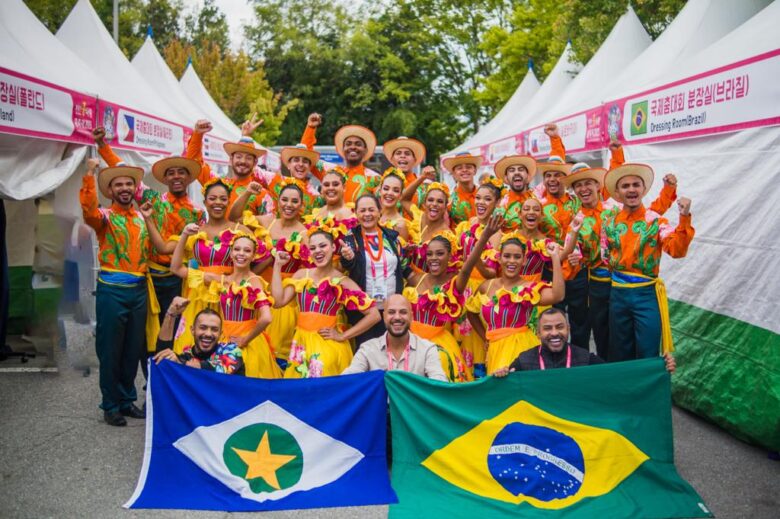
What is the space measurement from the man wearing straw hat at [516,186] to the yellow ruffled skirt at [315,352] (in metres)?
2.06

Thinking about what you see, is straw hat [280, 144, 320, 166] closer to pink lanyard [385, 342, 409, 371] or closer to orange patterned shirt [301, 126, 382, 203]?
orange patterned shirt [301, 126, 382, 203]

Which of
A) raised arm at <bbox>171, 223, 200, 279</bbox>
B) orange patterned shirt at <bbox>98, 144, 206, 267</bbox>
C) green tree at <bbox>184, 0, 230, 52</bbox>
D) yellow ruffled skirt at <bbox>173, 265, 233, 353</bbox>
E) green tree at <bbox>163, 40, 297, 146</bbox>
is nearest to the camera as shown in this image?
yellow ruffled skirt at <bbox>173, 265, 233, 353</bbox>

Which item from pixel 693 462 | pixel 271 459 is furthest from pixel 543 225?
pixel 271 459

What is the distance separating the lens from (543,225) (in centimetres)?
628

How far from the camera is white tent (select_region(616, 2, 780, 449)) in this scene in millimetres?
5023

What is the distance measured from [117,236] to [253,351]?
4.80 feet

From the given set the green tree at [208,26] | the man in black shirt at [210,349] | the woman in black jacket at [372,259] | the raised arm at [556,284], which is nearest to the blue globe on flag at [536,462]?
the raised arm at [556,284]

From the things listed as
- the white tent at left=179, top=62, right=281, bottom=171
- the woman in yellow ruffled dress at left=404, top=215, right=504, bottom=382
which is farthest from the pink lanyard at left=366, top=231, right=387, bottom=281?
the white tent at left=179, top=62, right=281, bottom=171

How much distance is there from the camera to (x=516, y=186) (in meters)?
6.52

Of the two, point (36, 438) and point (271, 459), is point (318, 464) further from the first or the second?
point (36, 438)

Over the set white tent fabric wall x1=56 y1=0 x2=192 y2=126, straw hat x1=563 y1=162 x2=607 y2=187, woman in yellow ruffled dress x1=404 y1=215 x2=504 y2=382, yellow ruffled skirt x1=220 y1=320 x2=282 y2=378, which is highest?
white tent fabric wall x1=56 y1=0 x2=192 y2=126

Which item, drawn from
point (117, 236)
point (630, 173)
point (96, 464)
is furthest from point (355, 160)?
point (96, 464)

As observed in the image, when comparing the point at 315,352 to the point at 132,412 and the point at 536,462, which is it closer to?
the point at 536,462

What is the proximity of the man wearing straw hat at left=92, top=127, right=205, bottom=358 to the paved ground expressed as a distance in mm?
843
